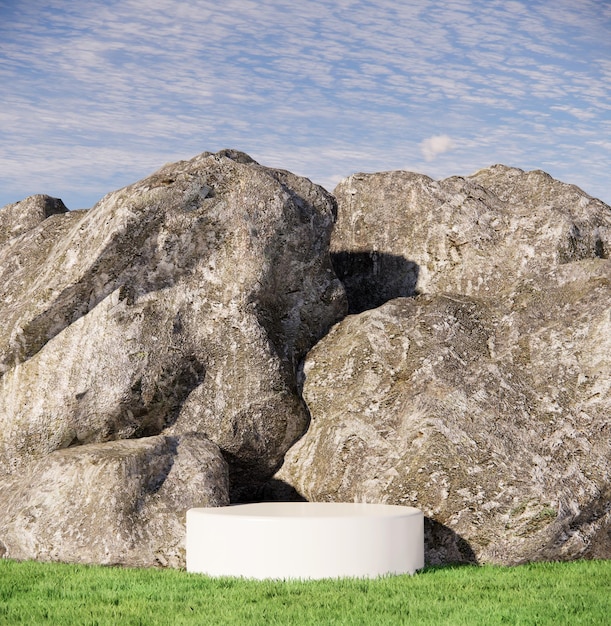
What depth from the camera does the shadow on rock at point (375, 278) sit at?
15758mm

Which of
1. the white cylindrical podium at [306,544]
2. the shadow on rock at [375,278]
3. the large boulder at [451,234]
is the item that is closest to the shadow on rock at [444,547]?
the white cylindrical podium at [306,544]

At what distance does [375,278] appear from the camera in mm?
15984

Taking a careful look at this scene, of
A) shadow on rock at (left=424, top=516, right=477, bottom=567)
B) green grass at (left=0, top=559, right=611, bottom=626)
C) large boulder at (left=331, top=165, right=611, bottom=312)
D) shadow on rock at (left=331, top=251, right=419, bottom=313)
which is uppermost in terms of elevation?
large boulder at (left=331, top=165, right=611, bottom=312)

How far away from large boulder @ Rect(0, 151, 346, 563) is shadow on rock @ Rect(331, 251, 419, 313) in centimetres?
222

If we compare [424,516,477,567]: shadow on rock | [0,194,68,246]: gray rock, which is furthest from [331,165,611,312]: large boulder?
[0,194,68,246]: gray rock

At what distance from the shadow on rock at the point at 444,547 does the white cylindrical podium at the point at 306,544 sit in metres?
0.97

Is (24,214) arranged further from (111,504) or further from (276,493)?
(111,504)

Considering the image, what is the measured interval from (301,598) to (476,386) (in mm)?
4424

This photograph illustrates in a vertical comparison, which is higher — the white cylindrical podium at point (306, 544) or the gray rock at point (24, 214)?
the gray rock at point (24, 214)

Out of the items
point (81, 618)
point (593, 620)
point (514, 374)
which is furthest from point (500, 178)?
point (81, 618)

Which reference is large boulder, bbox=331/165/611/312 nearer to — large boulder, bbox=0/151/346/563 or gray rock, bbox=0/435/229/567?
large boulder, bbox=0/151/346/563

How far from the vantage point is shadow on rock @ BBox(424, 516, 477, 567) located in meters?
11.9

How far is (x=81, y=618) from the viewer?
357 inches

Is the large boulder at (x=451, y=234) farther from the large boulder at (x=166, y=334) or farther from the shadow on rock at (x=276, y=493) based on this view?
the shadow on rock at (x=276, y=493)
